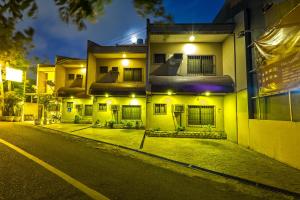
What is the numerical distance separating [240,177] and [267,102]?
18.4 feet

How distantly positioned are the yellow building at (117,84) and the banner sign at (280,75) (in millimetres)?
11833

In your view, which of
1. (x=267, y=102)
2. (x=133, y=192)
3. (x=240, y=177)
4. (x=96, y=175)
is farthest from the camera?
(x=267, y=102)

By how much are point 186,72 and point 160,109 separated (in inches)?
144

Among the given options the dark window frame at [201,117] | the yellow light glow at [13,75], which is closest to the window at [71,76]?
the yellow light glow at [13,75]

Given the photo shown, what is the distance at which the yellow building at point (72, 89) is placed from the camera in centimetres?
2620

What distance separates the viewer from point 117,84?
22.4m

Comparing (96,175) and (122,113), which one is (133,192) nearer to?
(96,175)

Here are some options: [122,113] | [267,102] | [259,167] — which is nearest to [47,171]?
[259,167]

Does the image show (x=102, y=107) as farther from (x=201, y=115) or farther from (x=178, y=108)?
(x=201, y=115)

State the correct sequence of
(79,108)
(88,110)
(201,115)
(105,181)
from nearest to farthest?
(105,181) < (201,115) < (88,110) < (79,108)

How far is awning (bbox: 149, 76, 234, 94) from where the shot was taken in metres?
15.9

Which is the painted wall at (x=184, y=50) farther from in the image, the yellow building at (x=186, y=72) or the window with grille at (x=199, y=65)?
the window with grille at (x=199, y=65)

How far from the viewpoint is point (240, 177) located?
24.3 ft

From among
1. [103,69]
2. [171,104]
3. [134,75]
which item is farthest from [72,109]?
[171,104]
